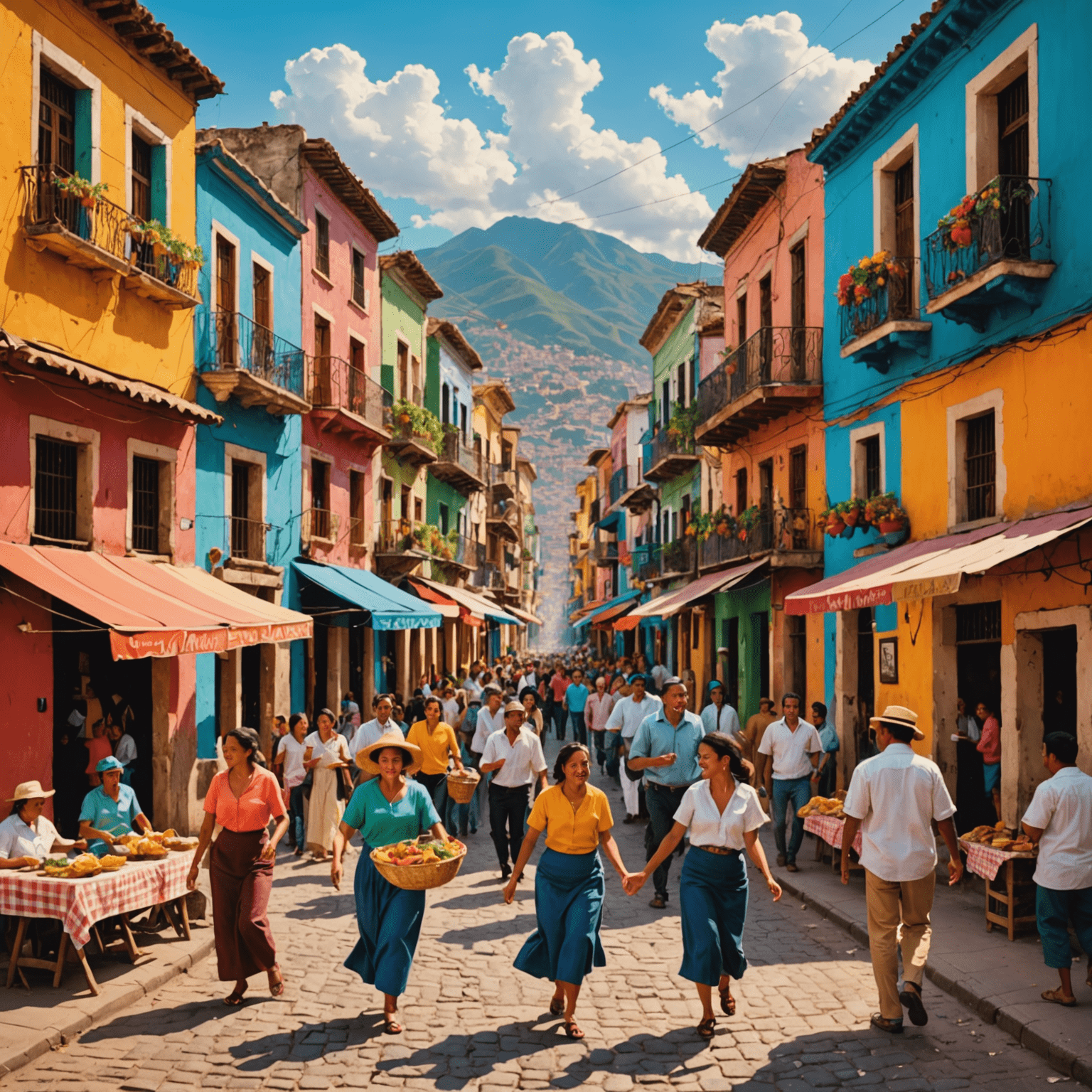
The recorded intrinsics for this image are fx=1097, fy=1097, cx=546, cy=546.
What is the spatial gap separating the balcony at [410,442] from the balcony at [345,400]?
1.40 meters

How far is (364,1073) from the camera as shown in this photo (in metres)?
5.87

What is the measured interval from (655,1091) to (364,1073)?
1554 millimetres

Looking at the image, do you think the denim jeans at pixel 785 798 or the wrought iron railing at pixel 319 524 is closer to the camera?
the denim jeans at pixel 785 798

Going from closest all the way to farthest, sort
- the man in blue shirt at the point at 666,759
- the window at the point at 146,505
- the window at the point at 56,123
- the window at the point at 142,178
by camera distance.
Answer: the man in blue shirt at the point at 666,759 < the window at the point at 56,123 < the window at the point at 146,505 < the window at the point at 142,178

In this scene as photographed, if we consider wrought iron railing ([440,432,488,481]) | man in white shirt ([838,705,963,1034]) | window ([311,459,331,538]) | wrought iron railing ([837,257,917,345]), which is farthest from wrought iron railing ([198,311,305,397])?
man in white shirt ([838,705,963,1034])

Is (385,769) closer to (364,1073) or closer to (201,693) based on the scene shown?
(364,1073)

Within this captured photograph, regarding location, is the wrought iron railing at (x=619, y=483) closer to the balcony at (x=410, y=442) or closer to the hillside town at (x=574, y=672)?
the balcony at (x=410, y=442)

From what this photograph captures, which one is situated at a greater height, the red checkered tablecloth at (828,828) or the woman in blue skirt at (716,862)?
the woman in blue skirt at (716,862)

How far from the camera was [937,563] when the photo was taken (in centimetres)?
1098

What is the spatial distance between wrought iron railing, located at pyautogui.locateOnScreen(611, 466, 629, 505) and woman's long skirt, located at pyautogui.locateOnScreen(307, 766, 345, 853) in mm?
30544

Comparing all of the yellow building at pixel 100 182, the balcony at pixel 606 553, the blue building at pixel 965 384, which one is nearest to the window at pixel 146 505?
the yellow building at pixel 100 182

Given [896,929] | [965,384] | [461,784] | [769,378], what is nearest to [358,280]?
[769,378]

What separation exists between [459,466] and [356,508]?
8.46 metres

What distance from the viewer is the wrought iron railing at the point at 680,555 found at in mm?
27445
